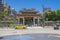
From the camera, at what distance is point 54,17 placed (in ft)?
284

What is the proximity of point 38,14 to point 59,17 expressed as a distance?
1698cm

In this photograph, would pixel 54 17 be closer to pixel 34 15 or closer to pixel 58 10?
pixel 58 10

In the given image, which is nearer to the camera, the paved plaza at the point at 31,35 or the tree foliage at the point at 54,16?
the paved plaza at the point at 31,35

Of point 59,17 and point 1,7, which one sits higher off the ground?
point 1,7

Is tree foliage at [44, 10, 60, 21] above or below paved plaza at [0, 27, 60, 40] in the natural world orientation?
above

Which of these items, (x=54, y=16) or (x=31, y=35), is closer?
(x=31, y=35)

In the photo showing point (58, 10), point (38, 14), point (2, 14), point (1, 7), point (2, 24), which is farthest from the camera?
point (1, 7)

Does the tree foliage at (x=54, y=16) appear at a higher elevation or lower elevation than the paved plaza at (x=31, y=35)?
higher

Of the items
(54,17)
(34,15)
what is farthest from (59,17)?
(34,15)

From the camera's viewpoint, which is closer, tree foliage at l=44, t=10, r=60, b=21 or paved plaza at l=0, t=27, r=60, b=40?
paved plaza at l=0, t=27, r=60, b=40

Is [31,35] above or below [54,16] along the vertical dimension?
below

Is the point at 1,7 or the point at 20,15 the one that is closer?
the point at 20,15

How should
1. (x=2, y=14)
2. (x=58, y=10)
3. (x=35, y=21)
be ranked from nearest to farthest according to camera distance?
(x=35, y=21) < (x=2, y=14) < (x=58, y=10)

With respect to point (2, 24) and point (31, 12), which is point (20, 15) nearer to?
point (31, 12)
